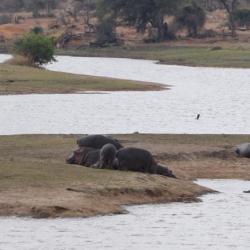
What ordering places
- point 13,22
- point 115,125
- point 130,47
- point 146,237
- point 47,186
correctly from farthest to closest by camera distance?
1. point 13,22
2. point 130,47
3. point 115,125
4. point 47,186
5. point 146,237

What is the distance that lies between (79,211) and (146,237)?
66.9 inches

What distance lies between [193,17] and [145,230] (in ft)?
255

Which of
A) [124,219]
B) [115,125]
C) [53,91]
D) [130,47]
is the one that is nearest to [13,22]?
[130,47]

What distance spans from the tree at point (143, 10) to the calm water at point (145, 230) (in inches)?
2916

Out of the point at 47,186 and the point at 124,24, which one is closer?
the point at 47,186

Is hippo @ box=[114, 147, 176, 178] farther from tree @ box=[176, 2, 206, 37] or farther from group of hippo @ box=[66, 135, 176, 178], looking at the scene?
tree @ box=[176, 2, 206, 37]

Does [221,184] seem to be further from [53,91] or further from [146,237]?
[53,91]

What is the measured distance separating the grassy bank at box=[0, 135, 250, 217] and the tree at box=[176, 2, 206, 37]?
6551 centimetres

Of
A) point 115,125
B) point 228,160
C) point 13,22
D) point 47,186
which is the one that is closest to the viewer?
point 47,186

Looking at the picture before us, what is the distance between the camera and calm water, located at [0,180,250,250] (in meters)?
18.0

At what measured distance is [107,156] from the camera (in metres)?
24.0

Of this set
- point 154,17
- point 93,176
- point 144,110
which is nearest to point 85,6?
point 154,17

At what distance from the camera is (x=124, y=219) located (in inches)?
782

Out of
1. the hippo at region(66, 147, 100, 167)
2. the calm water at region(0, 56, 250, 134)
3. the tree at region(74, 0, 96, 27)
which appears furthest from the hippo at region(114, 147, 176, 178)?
the tree at region(74, 0, 96, 27)
